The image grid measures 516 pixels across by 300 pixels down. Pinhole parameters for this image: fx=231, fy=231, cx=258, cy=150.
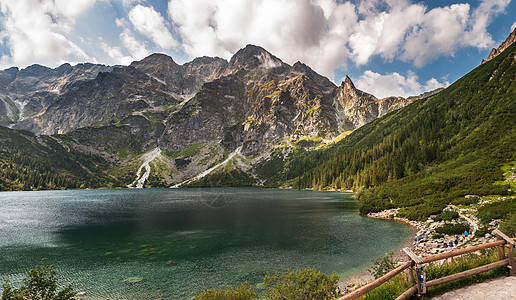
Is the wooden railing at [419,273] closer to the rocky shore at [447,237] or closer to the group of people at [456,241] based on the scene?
the rocky shore at [447,237]

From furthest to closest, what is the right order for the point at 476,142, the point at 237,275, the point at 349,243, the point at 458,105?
the point at 458,105 → the point at 476,142 → the point at 349,243 → the point at 237,275

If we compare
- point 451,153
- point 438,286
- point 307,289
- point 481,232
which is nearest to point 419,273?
point 438,286

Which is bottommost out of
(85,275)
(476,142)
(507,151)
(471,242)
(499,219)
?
(85,275)

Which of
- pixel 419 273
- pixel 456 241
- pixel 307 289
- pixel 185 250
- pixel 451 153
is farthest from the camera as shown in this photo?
pixel 451 153

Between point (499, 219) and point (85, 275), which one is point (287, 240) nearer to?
point (85, 275)

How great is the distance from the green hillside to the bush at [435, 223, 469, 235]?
47.2ft

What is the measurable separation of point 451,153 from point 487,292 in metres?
131

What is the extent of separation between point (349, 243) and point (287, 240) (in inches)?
465

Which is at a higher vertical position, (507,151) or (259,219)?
(507,151)

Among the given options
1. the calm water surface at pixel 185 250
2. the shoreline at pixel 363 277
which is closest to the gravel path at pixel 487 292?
the shoreline at pixel 363 277

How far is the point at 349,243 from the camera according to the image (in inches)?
1725

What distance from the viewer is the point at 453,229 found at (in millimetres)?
41469

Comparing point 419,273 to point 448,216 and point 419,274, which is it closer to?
point 419,274

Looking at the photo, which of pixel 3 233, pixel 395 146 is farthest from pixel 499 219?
pixel 395 146
